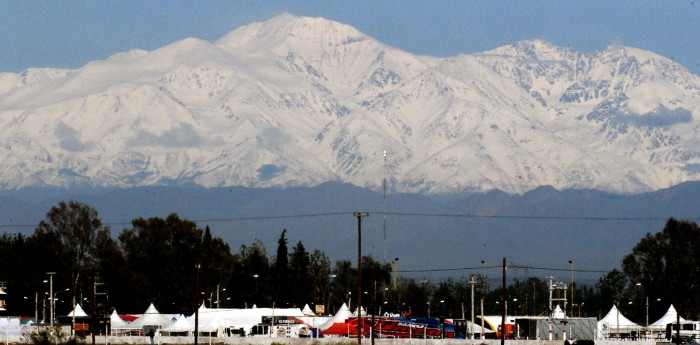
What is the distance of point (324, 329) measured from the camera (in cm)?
14400

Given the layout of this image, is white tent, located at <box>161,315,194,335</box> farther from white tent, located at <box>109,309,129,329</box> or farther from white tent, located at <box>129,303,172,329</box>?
white tent, located at <box>109,309,129,329</box>

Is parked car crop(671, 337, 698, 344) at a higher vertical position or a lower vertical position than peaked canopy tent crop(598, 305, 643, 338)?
lower

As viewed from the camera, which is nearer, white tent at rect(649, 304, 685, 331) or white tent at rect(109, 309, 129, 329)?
white tent at rect(109, 309, 129, 329)

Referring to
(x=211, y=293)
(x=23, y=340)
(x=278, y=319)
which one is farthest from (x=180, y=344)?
(x=211, y=293)

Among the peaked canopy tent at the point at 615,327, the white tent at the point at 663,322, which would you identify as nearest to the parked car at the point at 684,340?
the peaked canopy tent at the point at 615,327

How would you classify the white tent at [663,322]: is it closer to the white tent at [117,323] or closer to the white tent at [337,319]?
the white tent at [337,319]

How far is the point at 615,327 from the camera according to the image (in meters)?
168

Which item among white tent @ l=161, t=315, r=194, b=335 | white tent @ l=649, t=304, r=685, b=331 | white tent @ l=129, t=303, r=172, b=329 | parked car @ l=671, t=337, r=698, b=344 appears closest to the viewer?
parked car @ l=671, t=337, r=698, b=344

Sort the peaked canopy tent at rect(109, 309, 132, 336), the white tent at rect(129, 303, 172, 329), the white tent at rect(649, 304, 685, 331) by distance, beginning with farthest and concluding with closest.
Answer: the white tent at rect(649, 304, 685, 331) < the white tent at rect(129, 303, 172, 329) < the peaked canopy tent at rect(109, 309, 132, 336)

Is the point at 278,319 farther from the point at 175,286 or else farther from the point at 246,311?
the point at 175,286

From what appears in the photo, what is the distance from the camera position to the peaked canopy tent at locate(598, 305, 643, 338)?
161 meters

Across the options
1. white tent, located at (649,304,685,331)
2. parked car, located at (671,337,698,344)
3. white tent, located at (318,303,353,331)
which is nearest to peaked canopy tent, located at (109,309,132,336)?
white tent, located at (318,303,353,331)

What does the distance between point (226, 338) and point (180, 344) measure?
454cm

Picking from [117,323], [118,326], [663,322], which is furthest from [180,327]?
[663,322]
